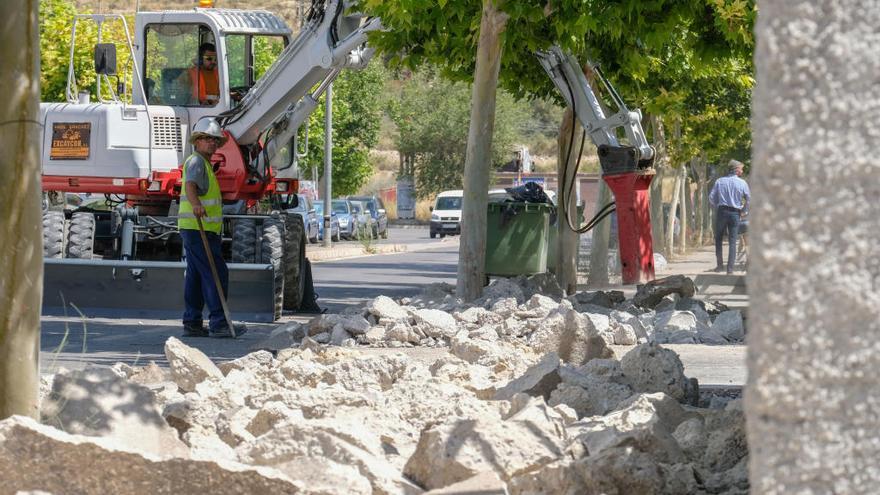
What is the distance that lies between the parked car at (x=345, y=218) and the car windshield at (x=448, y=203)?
4940 mm

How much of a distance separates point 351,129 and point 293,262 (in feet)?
132

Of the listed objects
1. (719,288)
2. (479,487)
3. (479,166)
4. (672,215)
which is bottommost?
(719,288)

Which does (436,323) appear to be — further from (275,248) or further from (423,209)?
(423,209)

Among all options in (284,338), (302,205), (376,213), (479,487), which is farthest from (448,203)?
(479,487)

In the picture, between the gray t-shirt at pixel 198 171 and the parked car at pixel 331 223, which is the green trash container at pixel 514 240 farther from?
the parked car at pixel 331 223

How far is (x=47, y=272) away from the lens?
15.6m

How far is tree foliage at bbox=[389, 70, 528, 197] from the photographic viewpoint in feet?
239

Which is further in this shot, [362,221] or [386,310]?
[362,221]

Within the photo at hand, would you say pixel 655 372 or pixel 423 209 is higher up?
pixel 655 372

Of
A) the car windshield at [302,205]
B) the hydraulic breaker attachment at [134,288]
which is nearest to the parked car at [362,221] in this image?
the car windshield at [302,205]

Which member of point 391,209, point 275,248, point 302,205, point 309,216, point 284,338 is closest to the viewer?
point 284,338

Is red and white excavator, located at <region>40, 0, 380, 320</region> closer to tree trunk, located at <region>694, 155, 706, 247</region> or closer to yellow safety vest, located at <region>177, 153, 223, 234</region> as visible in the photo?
yellow safety vest, located at <region>177, 153, 223, 234</region>

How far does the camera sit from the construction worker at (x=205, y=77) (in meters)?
18.0

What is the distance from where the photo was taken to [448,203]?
58.1 metres
